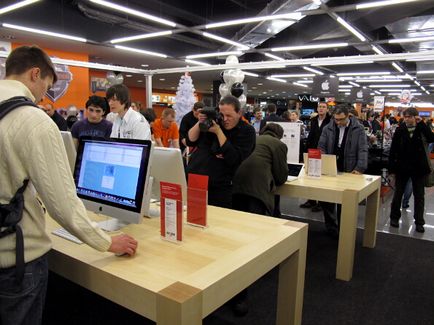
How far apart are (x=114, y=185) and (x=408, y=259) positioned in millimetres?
3103

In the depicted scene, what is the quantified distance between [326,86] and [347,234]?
280 inches

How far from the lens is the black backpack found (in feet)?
3.38

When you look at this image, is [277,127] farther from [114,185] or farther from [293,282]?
[114,185]

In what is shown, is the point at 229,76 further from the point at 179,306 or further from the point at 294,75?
the point at 294,75

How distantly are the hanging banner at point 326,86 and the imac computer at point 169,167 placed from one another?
835 cm

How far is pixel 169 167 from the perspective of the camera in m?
1.78

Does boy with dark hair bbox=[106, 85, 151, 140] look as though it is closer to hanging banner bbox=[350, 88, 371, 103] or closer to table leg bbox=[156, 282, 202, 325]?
table leg bbox=[156, 282, 202, 325]

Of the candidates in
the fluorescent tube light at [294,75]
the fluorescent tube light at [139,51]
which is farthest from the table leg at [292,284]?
the fluorescent tube light at [294,75]

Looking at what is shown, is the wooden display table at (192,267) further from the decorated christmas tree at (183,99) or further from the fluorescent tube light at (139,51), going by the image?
the fluorescent tube light at (139,51)

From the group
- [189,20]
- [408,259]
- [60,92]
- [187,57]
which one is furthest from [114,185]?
[187,57]

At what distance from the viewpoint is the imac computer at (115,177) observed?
149cm

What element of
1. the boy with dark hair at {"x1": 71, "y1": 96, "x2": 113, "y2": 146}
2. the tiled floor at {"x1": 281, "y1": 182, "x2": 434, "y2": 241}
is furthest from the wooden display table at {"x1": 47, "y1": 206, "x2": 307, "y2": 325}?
the tiled floor at {"x1": 281, "y1": 182, "x2": 434, "y2": 241}

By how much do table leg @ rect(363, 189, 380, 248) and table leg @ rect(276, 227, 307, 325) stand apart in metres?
2.18

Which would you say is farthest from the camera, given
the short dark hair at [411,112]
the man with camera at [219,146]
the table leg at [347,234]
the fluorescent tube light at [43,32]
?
the fluorescent tube light at [43,32]
